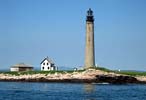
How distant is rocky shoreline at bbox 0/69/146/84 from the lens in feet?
332

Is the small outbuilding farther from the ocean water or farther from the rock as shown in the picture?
the ocean water

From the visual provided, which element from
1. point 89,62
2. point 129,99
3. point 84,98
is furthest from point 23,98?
point 89,62

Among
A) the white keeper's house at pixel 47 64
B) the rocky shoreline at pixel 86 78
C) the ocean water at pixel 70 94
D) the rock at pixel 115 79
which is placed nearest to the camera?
the ocean water at pixel 70 94

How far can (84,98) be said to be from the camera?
205ft

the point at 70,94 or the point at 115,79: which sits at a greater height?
the point at 115,79

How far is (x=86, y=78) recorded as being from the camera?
334ft

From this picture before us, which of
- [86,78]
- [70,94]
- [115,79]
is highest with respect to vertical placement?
[86,78]

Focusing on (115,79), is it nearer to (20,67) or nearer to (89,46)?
(89,46)

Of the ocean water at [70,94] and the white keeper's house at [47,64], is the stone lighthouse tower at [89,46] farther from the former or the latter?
the ocean water at [70,94]

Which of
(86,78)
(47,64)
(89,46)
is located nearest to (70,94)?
(86,78)

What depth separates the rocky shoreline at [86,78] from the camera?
10106cm

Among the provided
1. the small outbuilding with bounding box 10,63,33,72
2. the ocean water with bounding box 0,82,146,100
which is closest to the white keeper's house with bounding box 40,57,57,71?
the small outbuilding with bounding box 10,63,33,72

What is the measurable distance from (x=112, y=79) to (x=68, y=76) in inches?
338

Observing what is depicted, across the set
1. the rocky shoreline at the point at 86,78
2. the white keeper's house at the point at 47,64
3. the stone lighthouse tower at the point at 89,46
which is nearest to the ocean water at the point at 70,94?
the rocky shoreline at the point at 86,78
